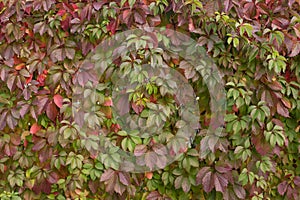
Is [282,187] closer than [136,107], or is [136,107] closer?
[136,107]

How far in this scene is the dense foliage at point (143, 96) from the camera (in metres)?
2.29

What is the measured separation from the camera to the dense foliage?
2.29 metres

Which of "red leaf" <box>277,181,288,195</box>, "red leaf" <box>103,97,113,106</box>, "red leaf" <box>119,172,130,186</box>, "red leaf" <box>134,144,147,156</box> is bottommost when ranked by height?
"red leaf" <box>277,181,288,195</box>

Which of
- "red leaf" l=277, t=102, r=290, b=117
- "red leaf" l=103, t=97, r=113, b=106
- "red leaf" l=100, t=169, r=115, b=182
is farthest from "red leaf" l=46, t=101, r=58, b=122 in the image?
"red leaf" l=277, t=102, r=290, b=117

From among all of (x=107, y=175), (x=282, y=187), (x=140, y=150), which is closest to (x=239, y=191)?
(x=282, y=187)

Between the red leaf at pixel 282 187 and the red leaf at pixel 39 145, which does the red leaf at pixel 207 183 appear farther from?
the red leaf at pixel 39 145

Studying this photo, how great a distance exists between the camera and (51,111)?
2.31m

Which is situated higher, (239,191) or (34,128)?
(34,128)

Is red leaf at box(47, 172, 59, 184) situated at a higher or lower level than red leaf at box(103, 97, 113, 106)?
lower

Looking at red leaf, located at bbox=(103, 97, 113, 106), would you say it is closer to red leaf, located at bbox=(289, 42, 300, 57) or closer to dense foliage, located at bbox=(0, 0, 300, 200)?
dense foliage, located at bbox=(0, 0, 300, 200)

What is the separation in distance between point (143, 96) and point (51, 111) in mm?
476

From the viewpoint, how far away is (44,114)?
2375 mm

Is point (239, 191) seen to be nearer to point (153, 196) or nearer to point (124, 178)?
point (153, 196)

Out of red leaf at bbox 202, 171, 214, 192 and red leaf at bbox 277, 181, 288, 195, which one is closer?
red leaf at bbox 202, 171, 214, 192
